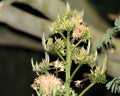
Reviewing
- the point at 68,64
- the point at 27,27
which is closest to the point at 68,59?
the point at 68,64

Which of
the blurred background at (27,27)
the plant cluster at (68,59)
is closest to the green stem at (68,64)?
the plant cluster at (68,59)

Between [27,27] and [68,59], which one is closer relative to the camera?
[68,59]

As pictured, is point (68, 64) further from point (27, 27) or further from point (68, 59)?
point (27, 27)

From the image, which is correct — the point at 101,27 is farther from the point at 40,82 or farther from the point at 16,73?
the point at 40,82

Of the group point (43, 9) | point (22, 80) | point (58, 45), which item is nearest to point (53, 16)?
point (43, 9)

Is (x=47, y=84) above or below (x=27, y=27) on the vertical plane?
below

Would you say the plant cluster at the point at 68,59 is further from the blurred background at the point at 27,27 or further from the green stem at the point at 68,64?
the blurred background at the point at 27,27

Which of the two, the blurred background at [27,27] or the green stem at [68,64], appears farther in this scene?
the blurred background at [27,27]
